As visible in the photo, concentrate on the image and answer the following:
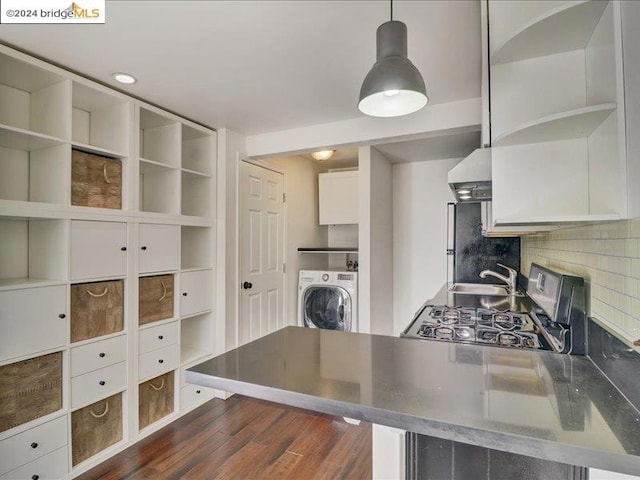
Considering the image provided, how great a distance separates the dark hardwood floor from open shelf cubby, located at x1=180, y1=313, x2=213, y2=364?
0.46m

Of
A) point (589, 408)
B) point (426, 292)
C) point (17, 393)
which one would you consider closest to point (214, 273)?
point (17, 393)

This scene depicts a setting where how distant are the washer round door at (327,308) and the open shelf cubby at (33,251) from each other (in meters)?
2.28

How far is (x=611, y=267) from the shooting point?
102 centimetres

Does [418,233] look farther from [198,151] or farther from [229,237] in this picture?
[198,151]

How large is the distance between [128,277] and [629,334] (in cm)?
250

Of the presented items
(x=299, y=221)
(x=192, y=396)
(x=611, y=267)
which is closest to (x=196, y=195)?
(x=299, y=221)

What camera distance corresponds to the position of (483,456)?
107 centimetres

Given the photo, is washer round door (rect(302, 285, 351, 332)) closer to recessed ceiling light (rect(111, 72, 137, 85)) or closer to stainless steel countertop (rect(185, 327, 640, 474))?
stainless steel countertop (rect(185, 327, 640, 474))

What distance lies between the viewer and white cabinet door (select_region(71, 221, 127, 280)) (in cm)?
200

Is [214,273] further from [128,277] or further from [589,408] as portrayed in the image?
[589,408]

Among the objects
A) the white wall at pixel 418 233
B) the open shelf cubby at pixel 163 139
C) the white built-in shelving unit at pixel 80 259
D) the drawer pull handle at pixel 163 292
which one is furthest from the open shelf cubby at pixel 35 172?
the white wall at pixel 418 233

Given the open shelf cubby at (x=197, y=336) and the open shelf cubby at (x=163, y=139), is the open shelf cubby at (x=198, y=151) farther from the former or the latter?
the open shelf cubby at (x=197, y=336)

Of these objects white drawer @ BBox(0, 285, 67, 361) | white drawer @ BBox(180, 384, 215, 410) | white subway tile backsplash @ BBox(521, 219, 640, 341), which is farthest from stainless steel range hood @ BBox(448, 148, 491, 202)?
white drawer @ BBox(180, 384, 215, 410)

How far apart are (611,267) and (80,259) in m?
2.49
